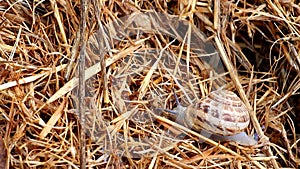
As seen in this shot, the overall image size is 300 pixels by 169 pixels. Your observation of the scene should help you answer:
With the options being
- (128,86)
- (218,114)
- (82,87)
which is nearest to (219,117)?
(218,114)

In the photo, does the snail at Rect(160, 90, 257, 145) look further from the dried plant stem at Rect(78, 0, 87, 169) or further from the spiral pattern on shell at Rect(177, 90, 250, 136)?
the dried plant stem at Rect(78, 0, 87, 169)

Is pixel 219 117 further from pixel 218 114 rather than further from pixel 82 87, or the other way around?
pixel 82 87

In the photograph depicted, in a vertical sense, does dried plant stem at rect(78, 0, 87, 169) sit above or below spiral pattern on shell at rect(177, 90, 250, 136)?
above

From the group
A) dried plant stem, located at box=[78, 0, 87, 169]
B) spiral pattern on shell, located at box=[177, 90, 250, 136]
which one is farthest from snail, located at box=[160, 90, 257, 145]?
dried plant stem, located at box=[78, 0, 87, 169]

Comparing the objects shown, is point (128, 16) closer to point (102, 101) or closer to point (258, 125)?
point (102, 101)

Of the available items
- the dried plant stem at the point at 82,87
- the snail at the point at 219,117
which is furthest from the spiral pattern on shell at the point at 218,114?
the dried plant stem at the point at 82,87

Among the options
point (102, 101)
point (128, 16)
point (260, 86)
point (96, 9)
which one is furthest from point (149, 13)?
point (260, 86)

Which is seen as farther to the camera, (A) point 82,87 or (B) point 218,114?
(B) point 218,114

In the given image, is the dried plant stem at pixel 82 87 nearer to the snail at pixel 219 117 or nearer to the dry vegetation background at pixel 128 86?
the dry vegetation background at pixel 128 86
